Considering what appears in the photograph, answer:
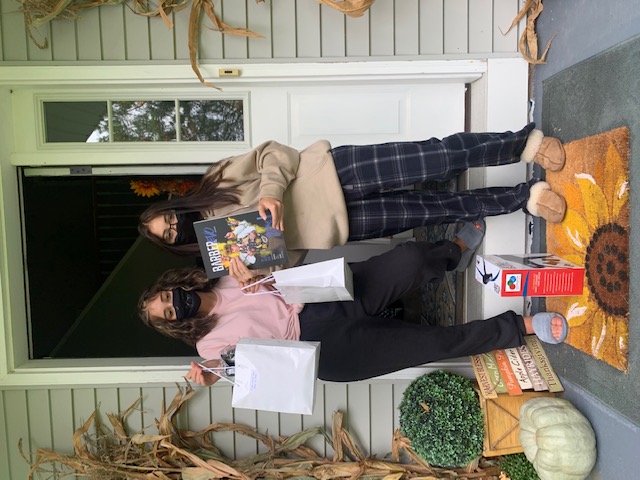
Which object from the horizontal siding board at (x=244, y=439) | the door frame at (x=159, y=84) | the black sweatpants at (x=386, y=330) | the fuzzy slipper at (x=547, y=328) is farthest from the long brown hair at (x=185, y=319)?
the fuzzy slipper at (x=547, y=328)

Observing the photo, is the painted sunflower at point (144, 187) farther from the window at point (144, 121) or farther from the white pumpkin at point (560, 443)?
the white pumpkin at point (560, 443)

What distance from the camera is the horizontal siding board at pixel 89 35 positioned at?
250cm

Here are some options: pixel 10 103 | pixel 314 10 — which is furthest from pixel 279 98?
pixel 10 103

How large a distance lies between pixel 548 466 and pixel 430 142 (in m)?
1.37

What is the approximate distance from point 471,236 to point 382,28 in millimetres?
1140

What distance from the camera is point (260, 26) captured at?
2.53 meters

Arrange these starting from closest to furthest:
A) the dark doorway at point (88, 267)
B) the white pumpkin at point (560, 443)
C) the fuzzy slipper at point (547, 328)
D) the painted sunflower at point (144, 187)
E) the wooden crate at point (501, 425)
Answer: the white pumpkin at point (560, 443), the fuzzy slipper at point (547, 328), the wooden crate at point (501, 425), the dark doorway at point (88, 267), the painted sunflower at point (144, 187)

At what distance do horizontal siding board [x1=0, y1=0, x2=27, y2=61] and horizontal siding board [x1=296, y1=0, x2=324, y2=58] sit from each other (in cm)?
135

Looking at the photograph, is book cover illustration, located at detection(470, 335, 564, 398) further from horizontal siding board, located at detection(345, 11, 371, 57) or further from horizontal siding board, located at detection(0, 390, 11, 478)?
horizontal siding board, located at detection(0, 390, 11, 478)

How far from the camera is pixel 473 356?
7.54 ft

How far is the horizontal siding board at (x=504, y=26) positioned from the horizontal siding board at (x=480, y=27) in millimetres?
25

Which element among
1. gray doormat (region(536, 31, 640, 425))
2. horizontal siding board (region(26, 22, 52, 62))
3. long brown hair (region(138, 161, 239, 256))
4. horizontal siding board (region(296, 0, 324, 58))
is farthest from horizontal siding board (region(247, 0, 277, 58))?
gray doormat (region(536, 31, 640, 425))

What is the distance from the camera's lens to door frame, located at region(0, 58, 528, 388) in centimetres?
251

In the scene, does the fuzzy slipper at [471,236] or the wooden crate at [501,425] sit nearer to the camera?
the wooden crate at [501,425]
